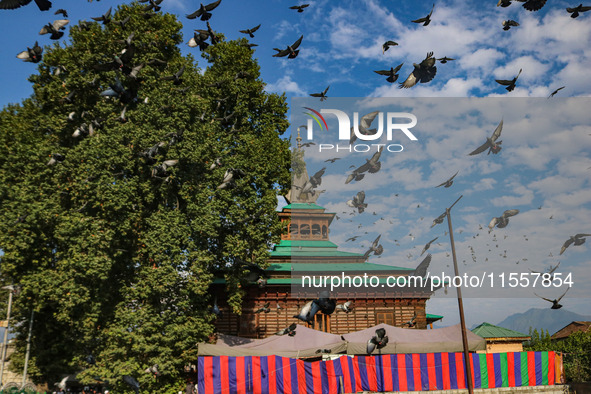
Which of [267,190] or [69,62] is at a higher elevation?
[69,62]

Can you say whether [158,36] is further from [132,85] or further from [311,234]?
[311,234]

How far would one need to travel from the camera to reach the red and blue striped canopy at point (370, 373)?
Result: 21.1 m

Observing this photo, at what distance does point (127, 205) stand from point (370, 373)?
1570 centimetres

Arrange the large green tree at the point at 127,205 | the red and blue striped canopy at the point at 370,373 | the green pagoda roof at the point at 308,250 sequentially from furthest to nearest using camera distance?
the green pagoda roof at the point at 308,250, the large green tree at the point at 127,205, the red and blue striped canopy at the point at 370,373

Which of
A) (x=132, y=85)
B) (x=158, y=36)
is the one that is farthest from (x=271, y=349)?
(x=158, y=36)

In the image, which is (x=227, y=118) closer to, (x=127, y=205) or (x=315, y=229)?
(x=127, y=205)

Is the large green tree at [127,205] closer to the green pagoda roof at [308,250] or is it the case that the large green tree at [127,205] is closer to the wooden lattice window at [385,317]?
the wooden lattice window at [385,317]

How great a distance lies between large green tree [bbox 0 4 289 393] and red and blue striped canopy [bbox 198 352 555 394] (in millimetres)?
3007

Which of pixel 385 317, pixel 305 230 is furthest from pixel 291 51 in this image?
pixel 305 230

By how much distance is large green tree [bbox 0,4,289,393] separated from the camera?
2183 cm

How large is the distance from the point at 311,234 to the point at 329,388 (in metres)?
25.0

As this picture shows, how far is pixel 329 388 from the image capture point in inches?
851

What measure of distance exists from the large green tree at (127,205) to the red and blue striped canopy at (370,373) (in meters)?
3.01

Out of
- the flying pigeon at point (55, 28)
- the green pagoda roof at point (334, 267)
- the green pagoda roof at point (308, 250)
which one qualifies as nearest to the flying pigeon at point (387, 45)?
the flying pigeon at point (55, 28)
